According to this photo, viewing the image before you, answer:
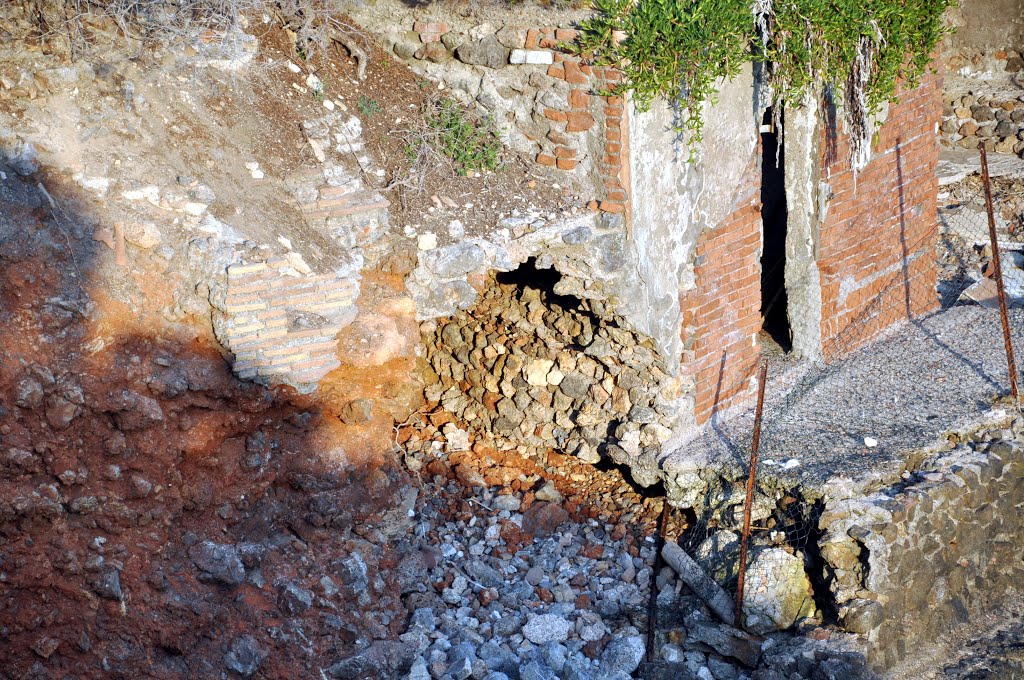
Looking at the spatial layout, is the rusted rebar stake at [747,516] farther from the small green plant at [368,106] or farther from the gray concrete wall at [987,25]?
the gray concrete wall at [987,25]

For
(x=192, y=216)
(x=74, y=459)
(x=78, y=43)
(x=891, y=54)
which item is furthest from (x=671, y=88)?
(x=74, y=459)

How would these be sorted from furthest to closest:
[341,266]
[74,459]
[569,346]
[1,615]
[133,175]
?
[569,346], [341,266], [133,175], [74,459], [1,615]

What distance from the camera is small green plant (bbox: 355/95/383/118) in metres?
6.04

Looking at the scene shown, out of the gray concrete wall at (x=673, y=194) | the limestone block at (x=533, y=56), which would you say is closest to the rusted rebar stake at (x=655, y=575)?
the gray concrete wall at (x=673, y=194)

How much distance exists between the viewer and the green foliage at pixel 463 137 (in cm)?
607

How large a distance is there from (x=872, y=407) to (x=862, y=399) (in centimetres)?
11

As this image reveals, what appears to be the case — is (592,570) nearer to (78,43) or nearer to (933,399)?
(933,399)

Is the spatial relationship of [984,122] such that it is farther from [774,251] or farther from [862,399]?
[862,399]

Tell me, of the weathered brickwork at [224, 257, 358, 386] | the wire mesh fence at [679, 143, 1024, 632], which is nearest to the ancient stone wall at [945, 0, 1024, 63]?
the wire mesh fence at [679, 143, 1024, 632]

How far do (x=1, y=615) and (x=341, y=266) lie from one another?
2392 mm

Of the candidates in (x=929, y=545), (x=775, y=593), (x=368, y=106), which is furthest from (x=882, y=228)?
(x=368, y=106)

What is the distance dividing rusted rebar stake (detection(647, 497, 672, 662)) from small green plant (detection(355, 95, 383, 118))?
9.89 feet

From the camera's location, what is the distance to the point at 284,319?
5324 mm

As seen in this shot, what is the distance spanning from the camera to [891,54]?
664 centimetres
